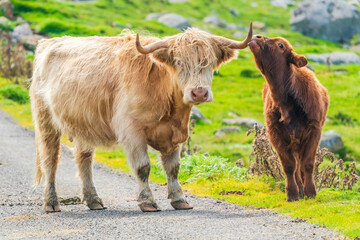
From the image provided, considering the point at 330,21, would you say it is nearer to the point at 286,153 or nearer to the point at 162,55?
the point at 286,153

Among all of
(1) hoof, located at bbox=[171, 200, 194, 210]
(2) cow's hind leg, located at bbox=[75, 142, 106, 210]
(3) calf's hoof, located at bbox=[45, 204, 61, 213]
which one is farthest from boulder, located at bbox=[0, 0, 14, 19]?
(1) hoof, located at bbox=[171, 200, 194, 210]

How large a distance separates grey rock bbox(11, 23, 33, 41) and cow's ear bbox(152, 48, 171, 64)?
3040 cm

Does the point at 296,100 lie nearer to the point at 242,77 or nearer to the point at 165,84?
the point at 165,84

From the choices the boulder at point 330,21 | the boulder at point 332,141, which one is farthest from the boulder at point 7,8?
the boulder at point 330,21

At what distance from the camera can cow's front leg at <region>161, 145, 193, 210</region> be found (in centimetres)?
823

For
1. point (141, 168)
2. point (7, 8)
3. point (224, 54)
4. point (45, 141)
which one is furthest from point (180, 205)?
point (7, 8)

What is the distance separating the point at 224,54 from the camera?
795 centimetres

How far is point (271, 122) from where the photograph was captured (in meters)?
8.43

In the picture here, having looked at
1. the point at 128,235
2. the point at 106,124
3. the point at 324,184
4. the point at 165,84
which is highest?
the point at 165,84

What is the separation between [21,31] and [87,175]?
30.3 metres

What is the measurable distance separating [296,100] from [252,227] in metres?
2.37

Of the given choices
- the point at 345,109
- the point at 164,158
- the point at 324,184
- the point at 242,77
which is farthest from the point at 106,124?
the point at 242,77

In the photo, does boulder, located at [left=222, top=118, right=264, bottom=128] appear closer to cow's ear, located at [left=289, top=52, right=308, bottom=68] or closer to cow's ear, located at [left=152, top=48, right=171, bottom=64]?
cow's ear, located at [left=289, top=52, right=308, bottom=68]

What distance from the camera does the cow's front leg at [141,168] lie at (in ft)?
25.6
